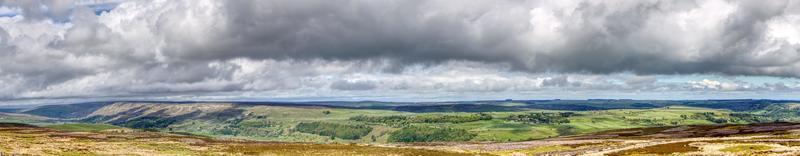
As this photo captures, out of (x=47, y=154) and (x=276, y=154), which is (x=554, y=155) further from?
(x=47, y=154)

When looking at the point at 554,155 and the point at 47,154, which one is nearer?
the point at 47,154

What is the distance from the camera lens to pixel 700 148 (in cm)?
9069

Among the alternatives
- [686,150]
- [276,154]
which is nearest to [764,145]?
[686,150]

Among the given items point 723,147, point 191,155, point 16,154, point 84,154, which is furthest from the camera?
point 723,147

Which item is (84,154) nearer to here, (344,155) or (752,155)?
(344,155)

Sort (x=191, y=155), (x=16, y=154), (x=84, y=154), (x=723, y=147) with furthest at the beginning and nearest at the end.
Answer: (x=723, y=147)
(x=191, y=155)
(x=84, y=154)
(x=16, y=154)

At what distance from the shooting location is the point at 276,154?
91.5 meters

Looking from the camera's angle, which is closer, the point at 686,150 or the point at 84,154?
the point at 84,154

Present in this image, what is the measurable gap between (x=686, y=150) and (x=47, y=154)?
86.7m

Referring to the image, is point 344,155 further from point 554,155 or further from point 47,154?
point 47,154

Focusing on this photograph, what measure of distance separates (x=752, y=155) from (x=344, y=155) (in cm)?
5487

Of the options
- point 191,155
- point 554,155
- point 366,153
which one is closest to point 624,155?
point 554,155

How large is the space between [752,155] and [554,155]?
26.9 m

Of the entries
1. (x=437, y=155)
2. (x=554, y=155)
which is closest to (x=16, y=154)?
(x=437, y=155)
